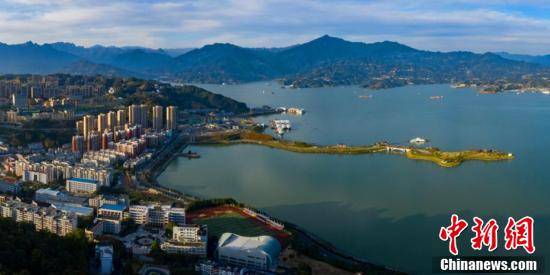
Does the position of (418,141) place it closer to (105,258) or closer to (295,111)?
(295,111)

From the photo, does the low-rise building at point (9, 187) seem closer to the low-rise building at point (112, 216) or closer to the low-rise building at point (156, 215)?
the low-rise building at point (112, 216)

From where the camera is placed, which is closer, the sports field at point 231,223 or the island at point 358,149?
the sports field at point 231,223

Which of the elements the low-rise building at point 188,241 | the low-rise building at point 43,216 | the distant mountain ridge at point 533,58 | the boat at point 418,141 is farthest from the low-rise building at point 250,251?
the distant mountain ridge at point 533,58

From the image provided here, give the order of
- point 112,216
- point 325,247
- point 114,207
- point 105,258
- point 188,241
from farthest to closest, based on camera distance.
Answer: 1. point 114,207
2. point 112,216
3. point 325,247
4. point 188,241
5. point 105,258

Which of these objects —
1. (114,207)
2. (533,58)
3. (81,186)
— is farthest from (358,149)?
(533,58)

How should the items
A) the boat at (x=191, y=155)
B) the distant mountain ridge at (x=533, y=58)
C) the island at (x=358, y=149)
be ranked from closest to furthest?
the island at (x=358, y=149) → the boat at (x=191, y=155) → the distant mountain ridge at (x=533, y=58)

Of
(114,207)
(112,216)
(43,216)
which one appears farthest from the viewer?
(114,207)

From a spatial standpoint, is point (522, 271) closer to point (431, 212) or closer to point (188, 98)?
point (431, 212)
